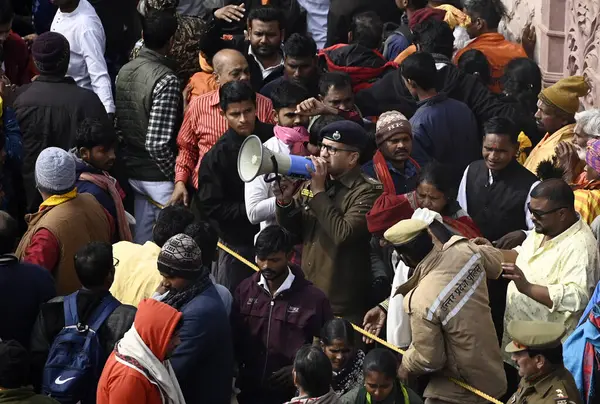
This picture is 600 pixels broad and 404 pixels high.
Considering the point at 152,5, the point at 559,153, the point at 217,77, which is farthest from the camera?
the point at 152,5

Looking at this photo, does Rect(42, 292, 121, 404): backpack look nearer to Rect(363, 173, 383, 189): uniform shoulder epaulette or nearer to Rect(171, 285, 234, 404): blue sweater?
Rect(171, 285, 234, 404): blue sweater

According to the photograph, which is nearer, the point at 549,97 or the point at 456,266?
the point at 456,266

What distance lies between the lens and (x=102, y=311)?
8.30 m

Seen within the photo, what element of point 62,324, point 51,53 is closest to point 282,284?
point 62,324

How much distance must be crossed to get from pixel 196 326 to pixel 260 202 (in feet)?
6.11

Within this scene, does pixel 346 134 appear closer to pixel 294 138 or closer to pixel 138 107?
pixel 294 138

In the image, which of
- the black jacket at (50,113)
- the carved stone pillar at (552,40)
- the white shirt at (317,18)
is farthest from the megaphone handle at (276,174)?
the white shirt at (317,18)

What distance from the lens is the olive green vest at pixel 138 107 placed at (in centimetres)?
1114

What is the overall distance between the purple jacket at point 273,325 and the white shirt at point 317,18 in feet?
18.9

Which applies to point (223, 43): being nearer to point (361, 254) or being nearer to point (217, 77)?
point (217, 77)

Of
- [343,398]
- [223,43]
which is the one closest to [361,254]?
[343,398]

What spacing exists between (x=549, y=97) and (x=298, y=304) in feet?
9.57

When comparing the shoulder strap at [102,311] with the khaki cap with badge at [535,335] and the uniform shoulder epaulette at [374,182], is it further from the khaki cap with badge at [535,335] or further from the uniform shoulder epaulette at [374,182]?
the khaki cap with badge at [535,335]

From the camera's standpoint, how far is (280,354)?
8.95 meters
